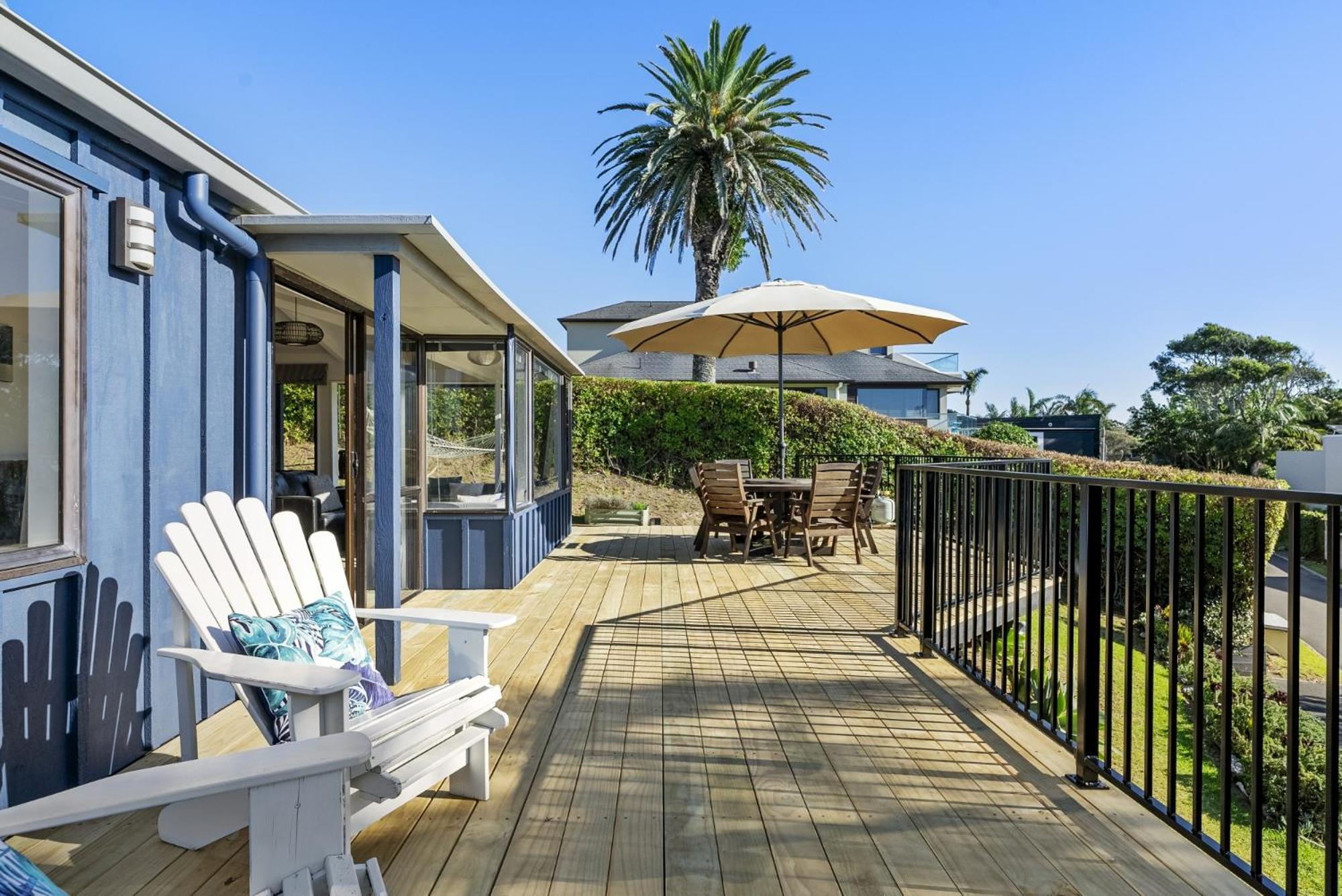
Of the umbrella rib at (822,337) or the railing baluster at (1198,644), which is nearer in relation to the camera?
the railing baluster at (1198,644)

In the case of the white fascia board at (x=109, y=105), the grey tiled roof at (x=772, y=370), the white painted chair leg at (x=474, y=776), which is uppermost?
the grey tiled roof at (x=772, y=370)

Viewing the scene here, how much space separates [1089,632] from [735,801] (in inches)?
48.2

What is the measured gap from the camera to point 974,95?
539 inches

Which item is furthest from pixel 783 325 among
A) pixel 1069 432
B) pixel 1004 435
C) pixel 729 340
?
pixel 1069 432

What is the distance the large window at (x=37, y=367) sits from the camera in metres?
2.31

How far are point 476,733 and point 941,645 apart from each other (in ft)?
8.62

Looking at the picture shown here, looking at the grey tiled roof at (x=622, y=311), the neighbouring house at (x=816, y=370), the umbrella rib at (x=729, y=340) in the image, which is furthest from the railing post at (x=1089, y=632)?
the grey tiled roof at (x=622, y=311)

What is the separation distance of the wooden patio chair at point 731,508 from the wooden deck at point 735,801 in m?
2.91

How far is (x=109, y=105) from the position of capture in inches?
97.7

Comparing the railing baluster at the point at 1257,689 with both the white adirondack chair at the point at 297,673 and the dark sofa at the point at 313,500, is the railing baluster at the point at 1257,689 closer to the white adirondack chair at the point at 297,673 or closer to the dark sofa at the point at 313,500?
the white adirondack chair at the point at 297,673

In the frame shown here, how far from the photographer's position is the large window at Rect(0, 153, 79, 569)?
2.31 meters

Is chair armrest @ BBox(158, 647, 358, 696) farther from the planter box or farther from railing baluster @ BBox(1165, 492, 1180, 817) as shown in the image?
the planter box

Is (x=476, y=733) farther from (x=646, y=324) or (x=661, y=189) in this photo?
(x=661, y=189)

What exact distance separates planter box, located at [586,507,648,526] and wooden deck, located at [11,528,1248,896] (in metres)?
6.89
